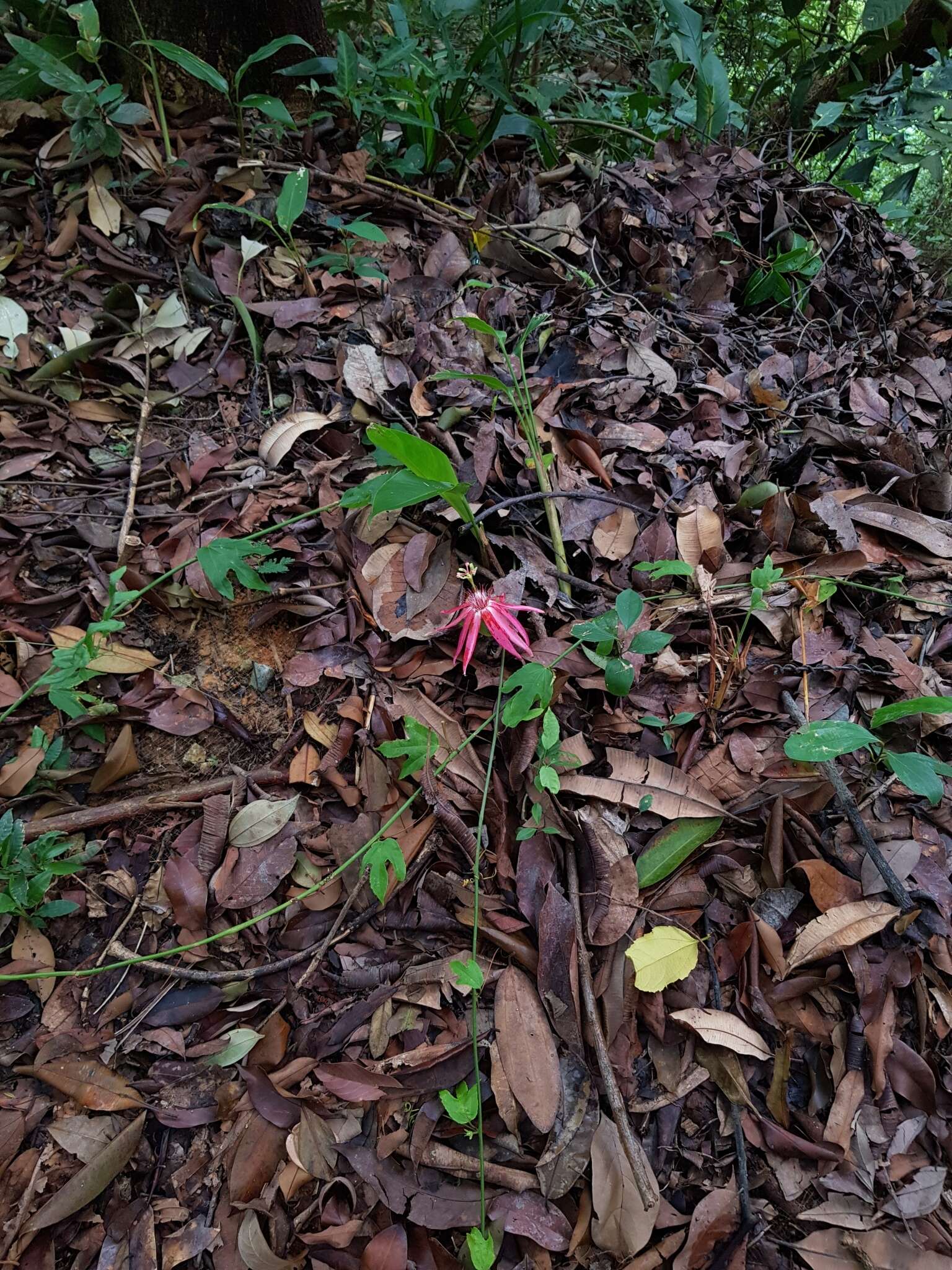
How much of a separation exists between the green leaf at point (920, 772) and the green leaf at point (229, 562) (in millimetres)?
1207

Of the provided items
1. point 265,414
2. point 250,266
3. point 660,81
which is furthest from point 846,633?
point 660,81

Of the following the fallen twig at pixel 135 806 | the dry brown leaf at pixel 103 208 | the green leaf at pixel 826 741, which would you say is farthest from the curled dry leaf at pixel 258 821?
the dry brown leaf at pixel 103 208

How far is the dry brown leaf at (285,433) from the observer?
1755 mm

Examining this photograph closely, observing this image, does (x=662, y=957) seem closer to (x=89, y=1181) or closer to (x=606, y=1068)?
(x=606, y=1068)

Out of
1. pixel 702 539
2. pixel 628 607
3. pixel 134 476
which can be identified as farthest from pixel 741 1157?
pixel 134 476

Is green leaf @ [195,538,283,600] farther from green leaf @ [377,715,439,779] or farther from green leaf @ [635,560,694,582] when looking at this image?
green leaf @ [635,560,694,582]

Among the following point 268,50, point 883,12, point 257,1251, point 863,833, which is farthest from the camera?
point 883,12

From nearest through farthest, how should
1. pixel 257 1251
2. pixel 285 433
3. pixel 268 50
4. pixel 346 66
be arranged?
pixel 257 1251
pixel 285 433
pixel 268 50
pixel 346 66

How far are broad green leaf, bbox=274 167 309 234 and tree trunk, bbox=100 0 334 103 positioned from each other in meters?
0.73

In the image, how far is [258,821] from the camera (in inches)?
55.5

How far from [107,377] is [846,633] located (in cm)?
188

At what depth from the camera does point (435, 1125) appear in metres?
1.20

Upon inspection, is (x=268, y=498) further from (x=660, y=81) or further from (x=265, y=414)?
(x=660, y=81)

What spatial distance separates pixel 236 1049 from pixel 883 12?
3.56 meters
